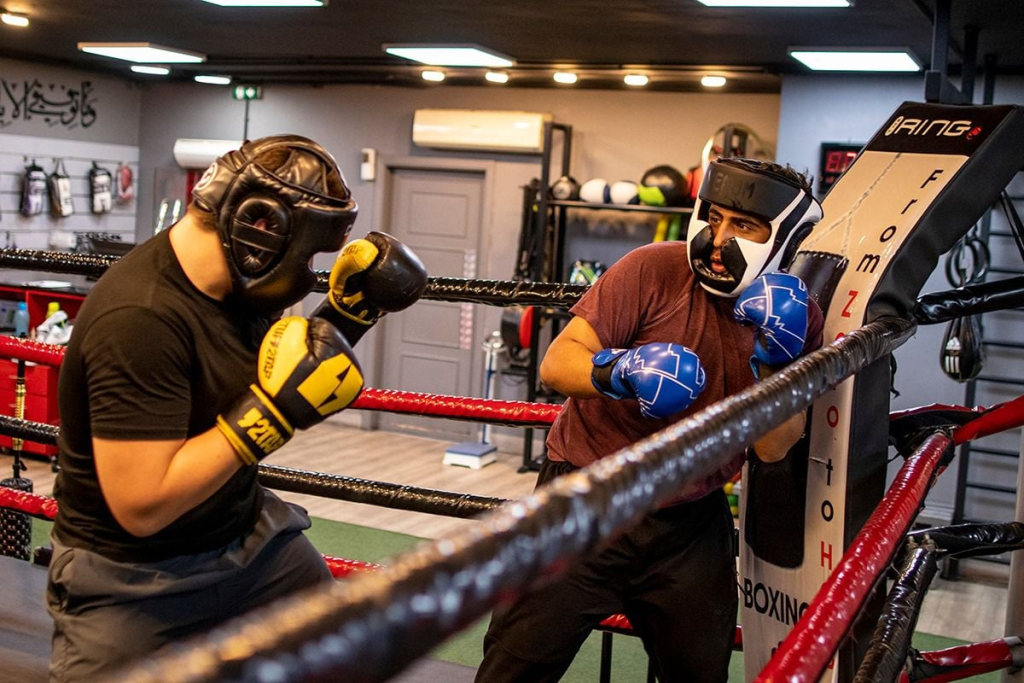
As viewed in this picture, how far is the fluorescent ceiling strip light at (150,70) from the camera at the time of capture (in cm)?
837

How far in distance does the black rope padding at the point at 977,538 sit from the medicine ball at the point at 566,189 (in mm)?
5060

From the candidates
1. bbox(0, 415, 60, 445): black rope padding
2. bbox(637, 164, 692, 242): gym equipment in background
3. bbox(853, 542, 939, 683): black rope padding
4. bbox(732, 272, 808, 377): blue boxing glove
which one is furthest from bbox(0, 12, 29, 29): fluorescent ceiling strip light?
bbox(853, 542, 939, 683): black rope padding

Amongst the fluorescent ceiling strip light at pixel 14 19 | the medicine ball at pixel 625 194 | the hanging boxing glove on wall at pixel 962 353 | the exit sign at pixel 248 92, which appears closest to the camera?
the hanging boxing glove on wall at pixel 962 353

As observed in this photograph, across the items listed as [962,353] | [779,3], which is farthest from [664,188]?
[962,353]

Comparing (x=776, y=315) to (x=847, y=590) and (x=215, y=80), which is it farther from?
(x=215, y=80)

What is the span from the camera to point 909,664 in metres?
2.00

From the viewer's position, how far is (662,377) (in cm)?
163

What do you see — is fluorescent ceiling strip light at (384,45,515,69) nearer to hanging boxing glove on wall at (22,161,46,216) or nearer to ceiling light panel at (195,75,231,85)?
ceiling light panel at (195,75,231,85)

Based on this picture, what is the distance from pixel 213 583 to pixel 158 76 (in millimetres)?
8317

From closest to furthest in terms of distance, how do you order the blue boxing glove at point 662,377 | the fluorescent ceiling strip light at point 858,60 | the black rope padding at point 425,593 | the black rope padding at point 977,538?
the black rope padding at point 425,593
the blue boxing glove at point 662,377
the black rope padding at point 977,538
the fluorescent ceiling strip light at point 858,60

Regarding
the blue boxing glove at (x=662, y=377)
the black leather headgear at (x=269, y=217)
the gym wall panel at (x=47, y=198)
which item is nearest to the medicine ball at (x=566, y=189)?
the gym wall panel at (x=47, y=198)

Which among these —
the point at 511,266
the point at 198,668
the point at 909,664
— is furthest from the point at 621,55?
the point at 198,668

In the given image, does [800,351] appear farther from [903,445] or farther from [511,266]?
[511,266]

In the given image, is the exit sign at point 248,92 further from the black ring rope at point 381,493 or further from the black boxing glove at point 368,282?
the black boxing glove at point 368,282
